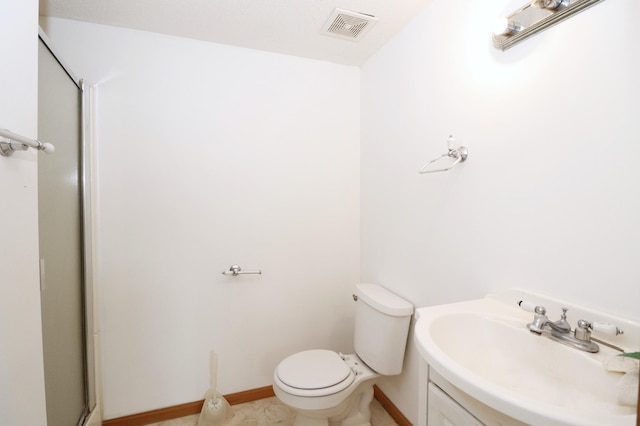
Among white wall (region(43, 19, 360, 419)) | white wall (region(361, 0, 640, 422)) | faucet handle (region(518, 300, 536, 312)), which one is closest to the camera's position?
white wall (region(361, 0, 640, 422))

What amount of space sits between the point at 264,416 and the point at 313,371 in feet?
1.89

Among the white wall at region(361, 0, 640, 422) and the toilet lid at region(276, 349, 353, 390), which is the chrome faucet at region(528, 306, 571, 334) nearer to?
the white wall at region(361, 0, 640, 422)

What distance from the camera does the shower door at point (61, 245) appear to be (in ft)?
3.70

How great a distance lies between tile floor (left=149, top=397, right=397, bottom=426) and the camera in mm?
1728

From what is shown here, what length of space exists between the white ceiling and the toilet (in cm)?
154

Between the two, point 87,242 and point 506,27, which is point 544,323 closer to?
point 506,27

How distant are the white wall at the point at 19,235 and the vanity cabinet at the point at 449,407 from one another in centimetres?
117

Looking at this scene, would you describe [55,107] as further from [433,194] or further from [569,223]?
[569,223]

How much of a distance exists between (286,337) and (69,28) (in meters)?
2.21

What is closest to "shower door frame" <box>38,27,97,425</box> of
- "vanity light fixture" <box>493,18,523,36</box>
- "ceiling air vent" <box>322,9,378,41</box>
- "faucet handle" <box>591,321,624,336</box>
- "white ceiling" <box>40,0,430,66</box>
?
"white ceiling" <box>40,0,430,66</box>

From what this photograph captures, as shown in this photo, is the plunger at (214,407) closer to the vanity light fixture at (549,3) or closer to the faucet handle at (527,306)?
the faucet handle at (527,306)

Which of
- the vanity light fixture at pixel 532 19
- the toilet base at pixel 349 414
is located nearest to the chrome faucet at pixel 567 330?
the vanity light fixture at pixel 532 19

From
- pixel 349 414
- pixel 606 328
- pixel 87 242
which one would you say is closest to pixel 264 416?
pixel 349 414

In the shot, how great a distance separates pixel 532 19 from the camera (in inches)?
38.4
